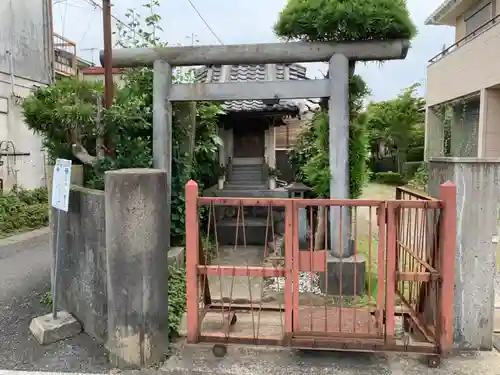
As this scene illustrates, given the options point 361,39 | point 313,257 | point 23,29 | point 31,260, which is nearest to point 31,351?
point 313,257

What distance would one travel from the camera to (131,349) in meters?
3.67

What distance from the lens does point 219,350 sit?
154 inches

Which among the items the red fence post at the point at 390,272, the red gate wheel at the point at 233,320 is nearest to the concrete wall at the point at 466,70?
the red fence post at the point at 390,272

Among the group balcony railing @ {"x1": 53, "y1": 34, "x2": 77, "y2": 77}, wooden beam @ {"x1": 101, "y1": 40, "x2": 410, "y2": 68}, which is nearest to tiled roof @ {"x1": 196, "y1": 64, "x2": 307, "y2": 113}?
wooden beam @ {"x1": 101, "y1": 40, "x2": 410, "y2": 68}

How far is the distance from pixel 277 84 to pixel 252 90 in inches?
13.8

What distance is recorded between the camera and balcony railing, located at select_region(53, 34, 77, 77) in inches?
692

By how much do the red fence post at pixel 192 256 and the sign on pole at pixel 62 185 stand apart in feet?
4.15

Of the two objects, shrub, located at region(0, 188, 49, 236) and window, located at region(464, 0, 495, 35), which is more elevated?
window, located at region(464, 0, 495, 35)

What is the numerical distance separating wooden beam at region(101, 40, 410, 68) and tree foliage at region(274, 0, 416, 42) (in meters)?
0.10

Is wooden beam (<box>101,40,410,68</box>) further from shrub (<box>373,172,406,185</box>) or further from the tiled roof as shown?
shrub (<box>373,172,406,185</box>)

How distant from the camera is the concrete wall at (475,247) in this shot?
12.8 feet

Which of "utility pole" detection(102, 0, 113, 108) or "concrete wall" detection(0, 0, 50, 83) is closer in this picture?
"utility pole" detection(102, 0, 113, 108)

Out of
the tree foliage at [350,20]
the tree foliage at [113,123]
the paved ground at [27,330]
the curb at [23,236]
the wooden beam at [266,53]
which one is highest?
the tree foliage at [350,20]

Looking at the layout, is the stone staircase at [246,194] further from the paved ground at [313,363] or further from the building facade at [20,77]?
the building facade at [20,77]
